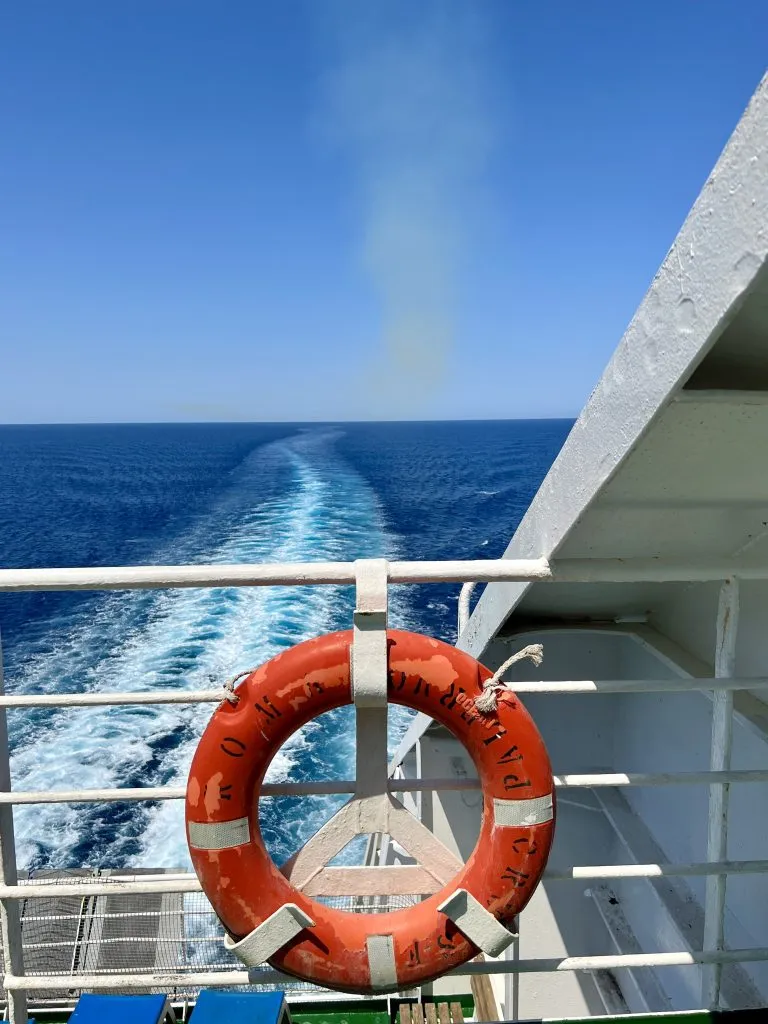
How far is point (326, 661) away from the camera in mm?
1207

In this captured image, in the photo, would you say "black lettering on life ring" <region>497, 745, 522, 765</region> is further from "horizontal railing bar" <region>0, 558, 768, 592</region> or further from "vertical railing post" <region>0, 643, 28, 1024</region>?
"vertical railing post" <region>0, 643, 28, 1024</region>

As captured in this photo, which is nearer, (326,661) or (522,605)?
(326,661)

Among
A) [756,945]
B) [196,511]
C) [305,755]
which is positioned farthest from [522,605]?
[196,511]

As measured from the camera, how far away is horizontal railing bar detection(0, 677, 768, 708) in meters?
1.17

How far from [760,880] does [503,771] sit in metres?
1.21

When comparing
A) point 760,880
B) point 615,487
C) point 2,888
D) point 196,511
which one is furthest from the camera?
point 196,511

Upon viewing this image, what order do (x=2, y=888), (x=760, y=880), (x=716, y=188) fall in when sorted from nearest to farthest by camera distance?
(x=716, y=188) < (x=2, y=888) < (x=760, y=880)

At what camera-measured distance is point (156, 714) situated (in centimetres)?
730

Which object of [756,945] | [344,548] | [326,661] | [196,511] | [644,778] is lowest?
[756,945]

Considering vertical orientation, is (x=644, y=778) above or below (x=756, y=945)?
above

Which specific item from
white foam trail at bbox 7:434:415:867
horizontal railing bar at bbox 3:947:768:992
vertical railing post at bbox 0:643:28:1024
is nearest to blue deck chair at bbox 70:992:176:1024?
horizontal railing bar at bbox 3:947:768:992

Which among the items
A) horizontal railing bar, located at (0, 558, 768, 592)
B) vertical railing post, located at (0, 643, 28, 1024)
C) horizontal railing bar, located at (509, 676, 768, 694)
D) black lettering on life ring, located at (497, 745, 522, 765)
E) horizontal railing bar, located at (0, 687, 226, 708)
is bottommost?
vertical railing post, located at (0, 643, 28, 1024)

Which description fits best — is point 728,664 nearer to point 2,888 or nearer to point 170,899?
point 2,888

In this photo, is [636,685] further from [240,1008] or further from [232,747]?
[240,1008]
